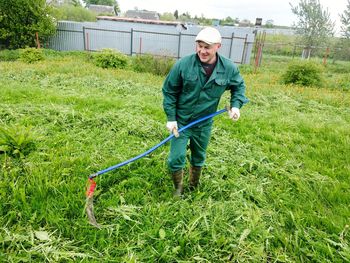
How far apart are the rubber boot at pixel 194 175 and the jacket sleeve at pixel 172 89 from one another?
0.72 meters

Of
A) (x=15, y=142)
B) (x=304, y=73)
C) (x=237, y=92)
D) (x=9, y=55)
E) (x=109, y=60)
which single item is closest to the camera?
(x=237, y=92)

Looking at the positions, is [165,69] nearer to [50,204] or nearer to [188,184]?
[188,184]

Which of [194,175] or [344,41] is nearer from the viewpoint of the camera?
→ [194,175]

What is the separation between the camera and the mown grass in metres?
2.39

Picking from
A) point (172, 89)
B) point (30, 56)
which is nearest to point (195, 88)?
point (172, 89)

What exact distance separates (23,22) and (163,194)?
54.6 feet

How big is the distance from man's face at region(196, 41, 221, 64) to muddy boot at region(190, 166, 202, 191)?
1.22 metres

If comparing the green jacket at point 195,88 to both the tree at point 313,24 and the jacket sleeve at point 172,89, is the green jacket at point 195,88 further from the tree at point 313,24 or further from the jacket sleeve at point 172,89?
the tree at point 313,24

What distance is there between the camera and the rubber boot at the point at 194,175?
10.4 ft

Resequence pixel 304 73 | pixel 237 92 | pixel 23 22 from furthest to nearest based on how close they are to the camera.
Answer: pixel 23 22 → pixel 304 73 → pixel 237 92

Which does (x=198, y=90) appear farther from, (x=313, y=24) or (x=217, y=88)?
(x=313, y=24)

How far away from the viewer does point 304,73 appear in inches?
424

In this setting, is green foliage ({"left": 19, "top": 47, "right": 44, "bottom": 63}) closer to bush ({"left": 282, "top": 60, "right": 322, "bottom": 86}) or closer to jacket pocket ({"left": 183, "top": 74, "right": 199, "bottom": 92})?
bush ({"left": 282, "top": 60, "right": 322, "bottom": 86})

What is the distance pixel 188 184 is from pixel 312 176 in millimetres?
1703
